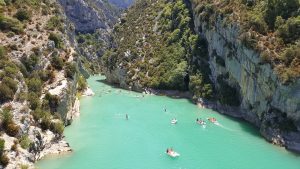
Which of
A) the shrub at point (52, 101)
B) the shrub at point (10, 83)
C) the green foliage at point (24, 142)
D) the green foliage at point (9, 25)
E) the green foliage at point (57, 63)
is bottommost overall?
the green foliage at point (24, 142)

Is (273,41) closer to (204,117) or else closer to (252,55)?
(252,55)

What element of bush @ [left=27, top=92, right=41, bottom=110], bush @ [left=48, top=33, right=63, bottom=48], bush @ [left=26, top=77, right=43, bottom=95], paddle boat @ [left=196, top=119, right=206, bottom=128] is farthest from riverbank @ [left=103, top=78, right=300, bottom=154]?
bush @ [left=26, top=77, right=43, bottom=95]

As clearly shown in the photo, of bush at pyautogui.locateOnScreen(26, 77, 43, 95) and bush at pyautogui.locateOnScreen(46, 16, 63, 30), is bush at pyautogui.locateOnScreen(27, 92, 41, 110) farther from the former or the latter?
bush at pyautogui.locateOnScreen(46, 16, 63, 30)

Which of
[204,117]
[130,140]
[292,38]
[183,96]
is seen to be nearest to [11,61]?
[130,140]

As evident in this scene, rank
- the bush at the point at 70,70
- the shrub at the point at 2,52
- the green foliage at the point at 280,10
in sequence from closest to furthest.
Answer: the shrub at the point at 2,52
the bush at the point at 70,70
the green foliage at the point at 280,10

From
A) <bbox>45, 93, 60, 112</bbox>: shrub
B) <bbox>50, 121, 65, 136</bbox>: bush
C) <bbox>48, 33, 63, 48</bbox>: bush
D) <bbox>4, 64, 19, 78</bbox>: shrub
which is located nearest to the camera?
<bbox>4, 64, 19, 78</bbox>: shrub

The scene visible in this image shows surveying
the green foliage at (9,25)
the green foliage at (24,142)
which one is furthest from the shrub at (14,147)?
the green foliage at (9,25)

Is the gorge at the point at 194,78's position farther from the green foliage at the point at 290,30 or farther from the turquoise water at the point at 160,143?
the turquoise water at the point at 160,143
